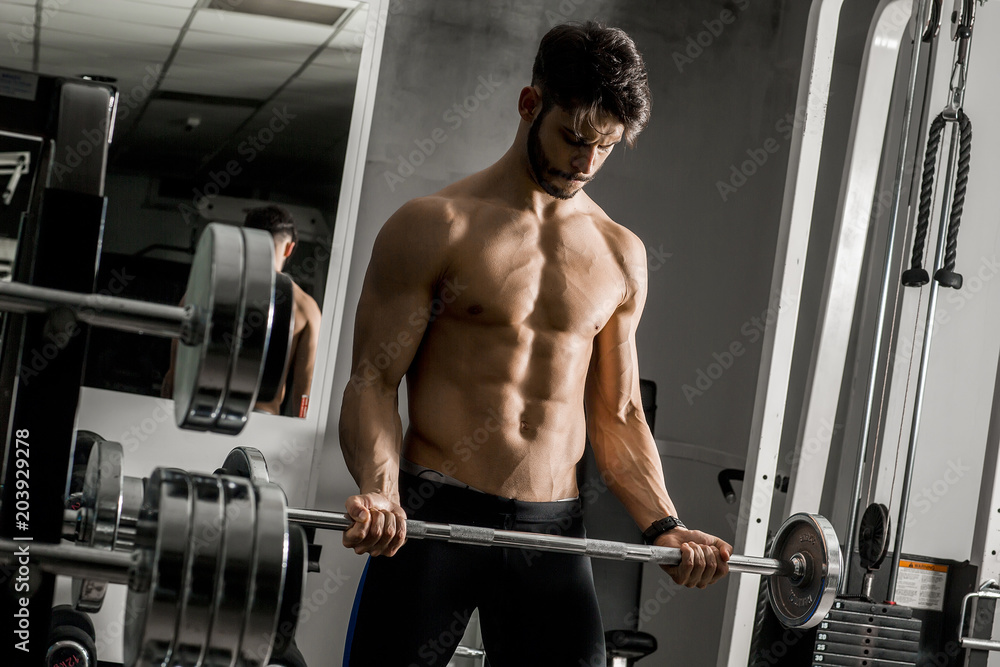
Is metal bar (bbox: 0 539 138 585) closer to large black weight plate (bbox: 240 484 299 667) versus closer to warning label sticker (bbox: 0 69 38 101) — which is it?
large black weight plate (bbox: 240 484 299 667)

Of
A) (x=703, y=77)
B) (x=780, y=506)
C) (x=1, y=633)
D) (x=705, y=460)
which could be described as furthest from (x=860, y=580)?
(x=1, y=633)

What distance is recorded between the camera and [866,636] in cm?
295

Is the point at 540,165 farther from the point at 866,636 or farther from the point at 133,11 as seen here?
the point at 133,11

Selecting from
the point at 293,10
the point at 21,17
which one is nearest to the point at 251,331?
the point at 293,10

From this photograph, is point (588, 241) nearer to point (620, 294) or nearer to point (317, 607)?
point (620, 294)

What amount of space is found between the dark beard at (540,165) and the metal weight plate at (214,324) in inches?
43.1

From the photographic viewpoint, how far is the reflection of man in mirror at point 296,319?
350 centimetres

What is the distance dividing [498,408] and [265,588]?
98 centimetres

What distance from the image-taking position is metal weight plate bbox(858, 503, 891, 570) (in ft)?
9.87

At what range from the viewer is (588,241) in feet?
7.80

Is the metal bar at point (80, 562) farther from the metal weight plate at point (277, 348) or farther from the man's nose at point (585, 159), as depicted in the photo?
the man's nose at point (585, 159)

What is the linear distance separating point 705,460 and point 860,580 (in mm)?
1278
